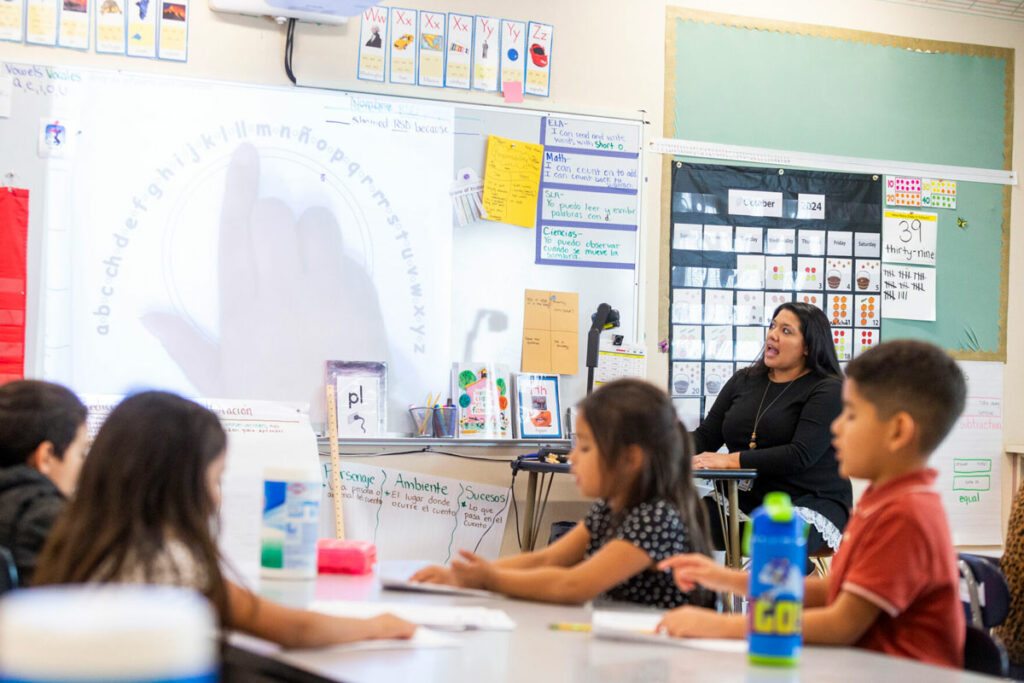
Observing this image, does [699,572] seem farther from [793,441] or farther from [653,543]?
[793,441]

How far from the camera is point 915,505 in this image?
147cm

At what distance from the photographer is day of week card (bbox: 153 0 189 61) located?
3.77m

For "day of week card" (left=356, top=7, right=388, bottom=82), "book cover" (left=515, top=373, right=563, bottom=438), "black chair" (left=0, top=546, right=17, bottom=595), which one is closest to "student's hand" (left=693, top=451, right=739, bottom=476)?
"book cover" (left=515, top=373, right=563, bottom=438)

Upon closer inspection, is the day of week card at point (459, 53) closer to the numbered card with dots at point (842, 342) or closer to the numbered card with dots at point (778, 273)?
the numbered card with dots at point (778, 273)

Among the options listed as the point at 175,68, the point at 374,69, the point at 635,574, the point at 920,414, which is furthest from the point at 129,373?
the point at 920,414

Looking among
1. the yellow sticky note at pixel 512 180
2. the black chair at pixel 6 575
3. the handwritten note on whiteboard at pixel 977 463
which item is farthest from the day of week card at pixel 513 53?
the black chair at pixel 6 575

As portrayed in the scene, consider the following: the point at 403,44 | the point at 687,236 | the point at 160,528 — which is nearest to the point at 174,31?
the point at 403,44

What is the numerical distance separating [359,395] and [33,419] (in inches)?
80.3

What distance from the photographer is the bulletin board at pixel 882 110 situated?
4.48 m

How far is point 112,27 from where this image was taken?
3729mm

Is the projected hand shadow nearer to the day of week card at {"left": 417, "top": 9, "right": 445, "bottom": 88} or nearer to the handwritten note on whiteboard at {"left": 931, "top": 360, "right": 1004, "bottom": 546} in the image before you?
the day of week card at {"left": 417, "top": 9, "right": 445, "bottom": 88}

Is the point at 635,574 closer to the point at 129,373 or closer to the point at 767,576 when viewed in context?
the point at 767,576

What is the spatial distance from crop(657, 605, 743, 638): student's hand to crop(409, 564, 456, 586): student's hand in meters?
0.53

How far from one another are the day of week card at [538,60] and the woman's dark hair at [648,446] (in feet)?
8.43
